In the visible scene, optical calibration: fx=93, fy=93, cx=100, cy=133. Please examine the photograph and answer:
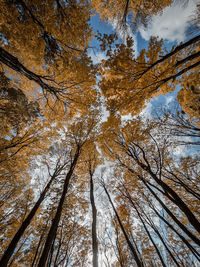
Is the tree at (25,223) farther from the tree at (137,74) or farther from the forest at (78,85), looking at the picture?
the tree at (137,74)

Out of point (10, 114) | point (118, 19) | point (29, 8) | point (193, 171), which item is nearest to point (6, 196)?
point (10, 114)

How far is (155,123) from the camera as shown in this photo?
5.83m

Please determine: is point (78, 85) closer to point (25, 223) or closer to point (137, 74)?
point (137, 74)

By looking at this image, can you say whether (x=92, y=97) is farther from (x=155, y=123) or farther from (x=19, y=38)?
(x=155, y=123)

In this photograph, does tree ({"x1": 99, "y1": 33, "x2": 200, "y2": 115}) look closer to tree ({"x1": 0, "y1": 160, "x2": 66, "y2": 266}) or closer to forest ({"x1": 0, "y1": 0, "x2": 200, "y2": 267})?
forest ({"x1": 0, "y1": 0, "x2": 200, "y2": 267})

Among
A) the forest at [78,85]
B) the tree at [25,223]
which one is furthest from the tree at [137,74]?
the tree at [25,223]

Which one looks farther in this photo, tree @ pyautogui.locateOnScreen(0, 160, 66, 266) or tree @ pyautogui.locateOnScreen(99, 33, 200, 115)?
tree @ pyautogui.locateOnScreen(0, 160, 66, 266)

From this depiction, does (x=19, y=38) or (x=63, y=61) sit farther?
(x=63, y=61)

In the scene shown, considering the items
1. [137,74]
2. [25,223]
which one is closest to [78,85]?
[137,74]

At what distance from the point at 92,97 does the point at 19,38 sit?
2913mm

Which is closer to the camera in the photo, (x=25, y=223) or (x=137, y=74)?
(x=137, y=74)

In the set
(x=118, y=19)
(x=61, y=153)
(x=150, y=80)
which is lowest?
(x=150, y=80)

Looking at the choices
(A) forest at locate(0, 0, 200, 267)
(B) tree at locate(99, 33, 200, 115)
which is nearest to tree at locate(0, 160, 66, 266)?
(A) forest at locate(0, 0, 200, 267)

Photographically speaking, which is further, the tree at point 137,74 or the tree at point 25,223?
the tree at point 25,223
